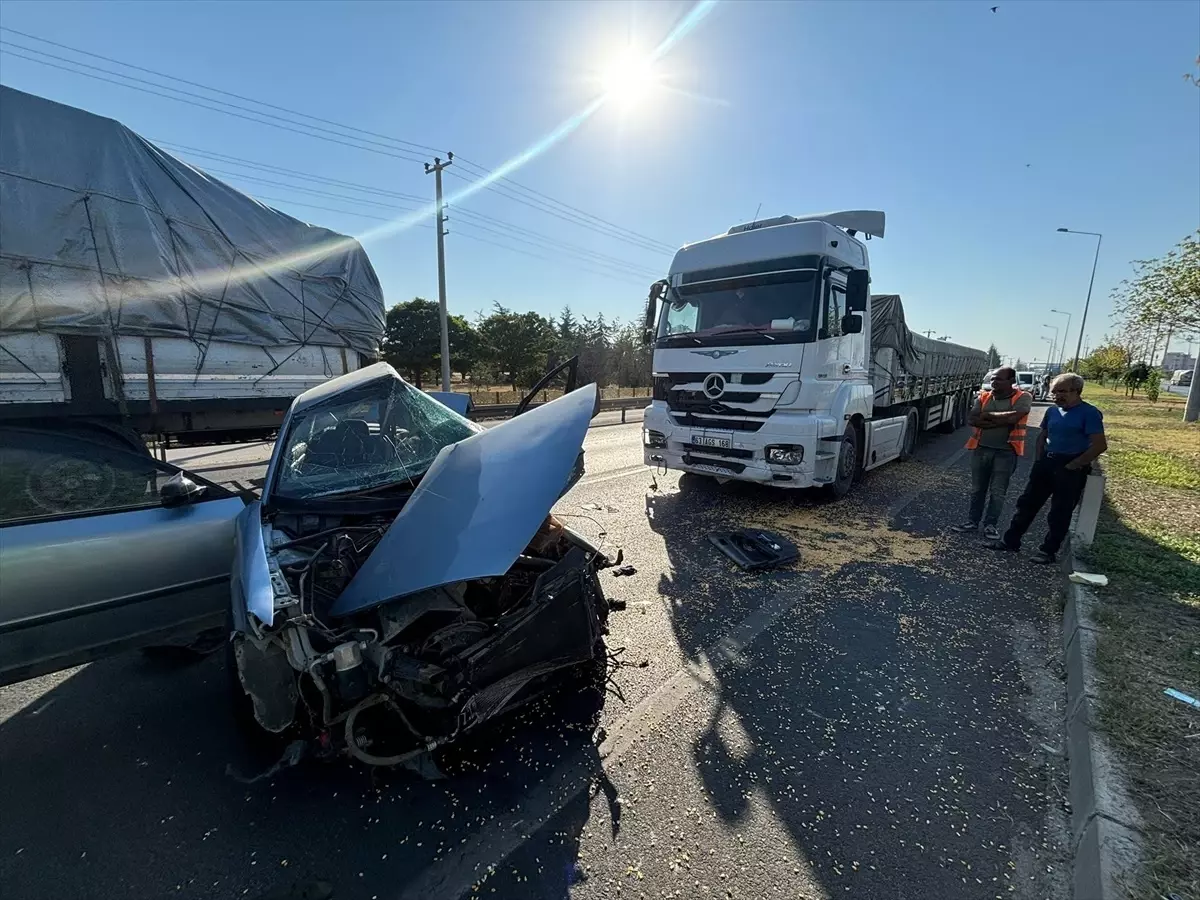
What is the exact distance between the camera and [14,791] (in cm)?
225

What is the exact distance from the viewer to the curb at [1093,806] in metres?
1.69

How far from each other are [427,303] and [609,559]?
120 feet

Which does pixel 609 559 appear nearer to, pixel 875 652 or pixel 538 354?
pixel 875 652

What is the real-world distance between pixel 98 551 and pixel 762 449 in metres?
5.60

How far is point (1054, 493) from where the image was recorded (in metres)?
4.77

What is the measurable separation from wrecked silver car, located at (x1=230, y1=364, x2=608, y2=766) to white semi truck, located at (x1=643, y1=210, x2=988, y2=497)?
3.53 meters

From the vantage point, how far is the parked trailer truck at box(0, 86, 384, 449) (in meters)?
4.13

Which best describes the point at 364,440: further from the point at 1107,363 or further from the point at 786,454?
the point at 1107,363

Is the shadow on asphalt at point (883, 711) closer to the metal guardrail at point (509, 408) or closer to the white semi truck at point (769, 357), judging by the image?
the white semi truck at point (769, 357)

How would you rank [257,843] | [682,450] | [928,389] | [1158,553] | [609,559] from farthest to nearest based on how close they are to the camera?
[928,389], [682,450], [1158,553], [609,559], [257,843]

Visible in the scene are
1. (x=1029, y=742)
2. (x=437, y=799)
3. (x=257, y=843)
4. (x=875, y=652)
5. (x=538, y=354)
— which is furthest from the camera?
(x=538, y=354)

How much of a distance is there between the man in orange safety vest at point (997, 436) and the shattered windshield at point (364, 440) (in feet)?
16.7

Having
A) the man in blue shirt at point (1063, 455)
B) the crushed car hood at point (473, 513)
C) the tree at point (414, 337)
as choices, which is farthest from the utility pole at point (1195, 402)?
the tree at point (414, 337)

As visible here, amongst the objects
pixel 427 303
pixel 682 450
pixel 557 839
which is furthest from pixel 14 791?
pixel 427 303
